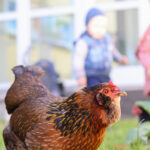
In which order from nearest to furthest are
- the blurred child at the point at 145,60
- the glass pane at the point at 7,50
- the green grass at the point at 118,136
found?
the green grass at the point at 118,136, the blurred child at the point at 145,60, the glass pane at the point at 7,50

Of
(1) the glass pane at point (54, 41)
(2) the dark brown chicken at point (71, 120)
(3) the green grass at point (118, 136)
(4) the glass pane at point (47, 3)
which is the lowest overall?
(3) the green grass at point (118, 136)

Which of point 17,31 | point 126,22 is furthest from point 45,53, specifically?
point 126,22

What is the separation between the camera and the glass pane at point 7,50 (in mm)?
9188

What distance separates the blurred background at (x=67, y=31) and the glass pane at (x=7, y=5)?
0.05 metres

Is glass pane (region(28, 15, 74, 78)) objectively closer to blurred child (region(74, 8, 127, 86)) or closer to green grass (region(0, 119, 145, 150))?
green grass (region(0, 119, 145, 150))

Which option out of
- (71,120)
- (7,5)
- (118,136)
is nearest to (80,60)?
(118,136)

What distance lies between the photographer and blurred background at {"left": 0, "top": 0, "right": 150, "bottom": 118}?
8.41 metres

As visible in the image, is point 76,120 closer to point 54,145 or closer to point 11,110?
point 54,145

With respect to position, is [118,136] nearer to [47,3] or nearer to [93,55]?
[93,55]

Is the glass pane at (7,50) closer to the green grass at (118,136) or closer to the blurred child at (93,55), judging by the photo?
the green grass at (118,136)

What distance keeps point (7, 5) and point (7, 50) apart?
110cm

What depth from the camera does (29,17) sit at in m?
8.85

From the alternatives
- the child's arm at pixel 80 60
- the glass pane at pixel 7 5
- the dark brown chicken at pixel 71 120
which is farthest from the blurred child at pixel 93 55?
the glass pane at pixel 7 5

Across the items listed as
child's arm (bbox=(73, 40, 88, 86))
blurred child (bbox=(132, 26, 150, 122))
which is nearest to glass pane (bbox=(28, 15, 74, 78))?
child's arm (bbox=(73, 40, 88, 86))
